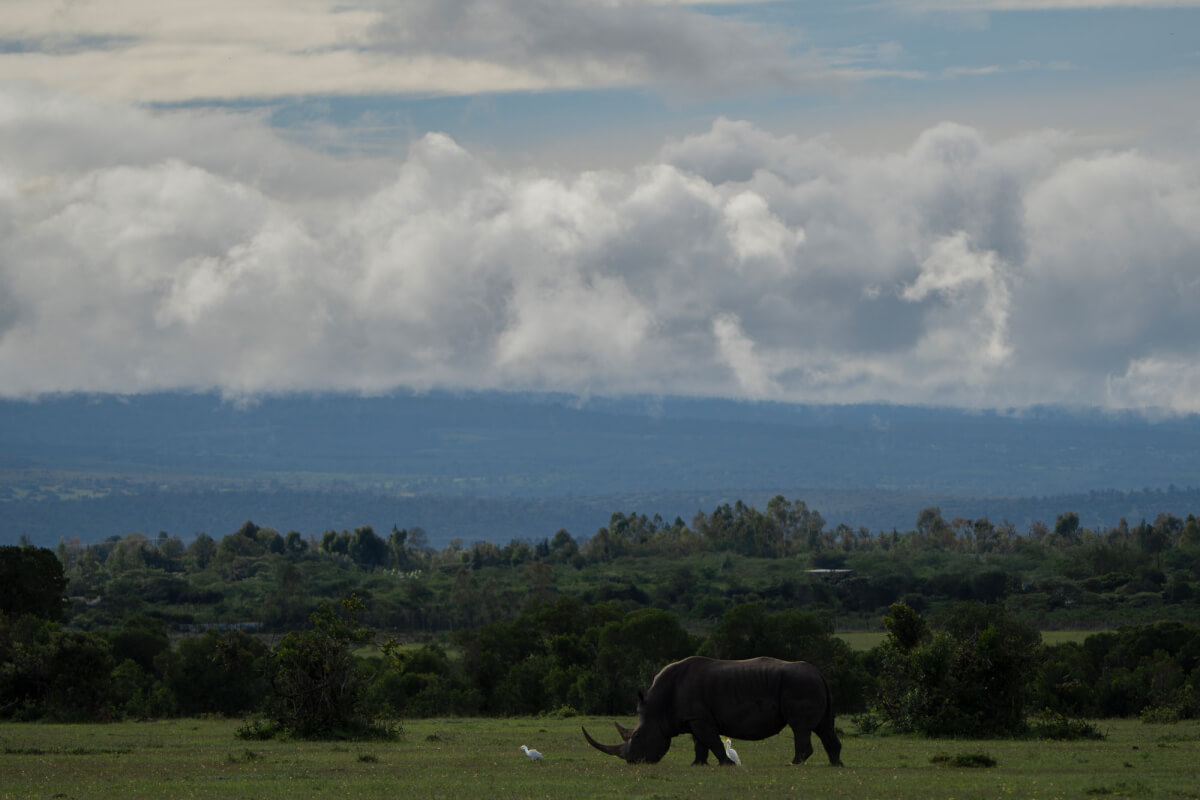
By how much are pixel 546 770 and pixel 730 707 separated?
417 centimetres

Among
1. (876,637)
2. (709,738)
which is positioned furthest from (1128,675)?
(876,637)

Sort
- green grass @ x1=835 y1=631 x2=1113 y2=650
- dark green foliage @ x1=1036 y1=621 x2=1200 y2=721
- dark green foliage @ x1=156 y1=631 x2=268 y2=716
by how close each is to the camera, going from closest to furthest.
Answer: dark green foliage @ x1=1036 y1=621 x2=1200 y2=721 → dark green foliage @ x1=156 y1=631 x2=268 y2=716 → green grass @ x1=835 y1=631 x2=1113 y2=650

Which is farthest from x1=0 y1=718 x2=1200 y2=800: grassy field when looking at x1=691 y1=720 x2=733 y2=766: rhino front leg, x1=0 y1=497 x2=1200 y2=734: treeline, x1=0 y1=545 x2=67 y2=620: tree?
x1=0 y1=545 x2=67 y2=620: tree

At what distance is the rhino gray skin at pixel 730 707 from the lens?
30266mm

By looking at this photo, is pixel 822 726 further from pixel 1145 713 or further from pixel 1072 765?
pixel 1145 713

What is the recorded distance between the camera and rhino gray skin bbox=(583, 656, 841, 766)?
99.3 feet

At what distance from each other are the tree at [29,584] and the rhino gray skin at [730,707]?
158 ft

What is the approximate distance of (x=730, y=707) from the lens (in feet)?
101

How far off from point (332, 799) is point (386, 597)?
13421 cm

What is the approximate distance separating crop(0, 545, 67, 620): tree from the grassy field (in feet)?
101

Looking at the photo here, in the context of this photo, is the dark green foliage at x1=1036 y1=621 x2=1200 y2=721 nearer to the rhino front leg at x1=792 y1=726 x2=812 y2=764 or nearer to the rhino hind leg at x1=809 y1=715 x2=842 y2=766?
the rhino hind leg at x1=809 y1=715 x2=842 y2=766

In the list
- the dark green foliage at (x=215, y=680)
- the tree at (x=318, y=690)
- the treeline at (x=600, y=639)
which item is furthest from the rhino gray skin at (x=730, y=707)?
the dark green foliage at (x=215, y=680)

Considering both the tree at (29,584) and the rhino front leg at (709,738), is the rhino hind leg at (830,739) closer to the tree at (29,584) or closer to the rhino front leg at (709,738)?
the rhino front leg at (709,738)

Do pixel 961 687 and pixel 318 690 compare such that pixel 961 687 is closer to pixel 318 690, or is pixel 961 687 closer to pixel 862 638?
pixel 318 690
